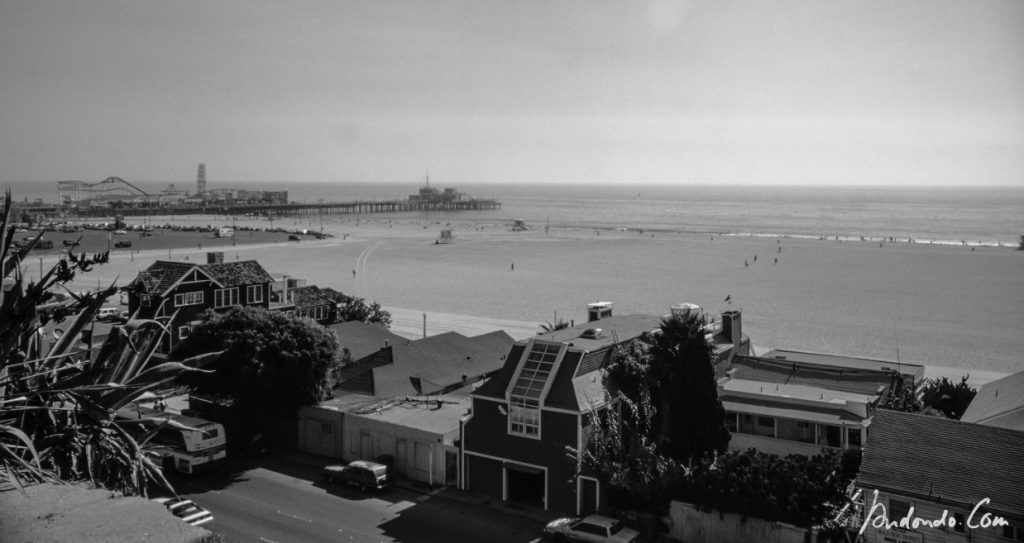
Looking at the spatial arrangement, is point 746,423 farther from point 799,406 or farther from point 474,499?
point 474,499

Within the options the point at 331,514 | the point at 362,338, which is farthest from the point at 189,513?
the point at 362,338

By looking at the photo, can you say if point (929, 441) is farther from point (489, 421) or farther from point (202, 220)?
point (202, 220)

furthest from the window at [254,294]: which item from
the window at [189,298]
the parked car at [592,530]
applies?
the parked car at [592,530]

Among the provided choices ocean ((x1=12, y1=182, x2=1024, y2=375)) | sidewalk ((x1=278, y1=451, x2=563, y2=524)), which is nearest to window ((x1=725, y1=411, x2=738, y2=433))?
sidewalk ((x1=278, y1=451, x2=563, y2=524))

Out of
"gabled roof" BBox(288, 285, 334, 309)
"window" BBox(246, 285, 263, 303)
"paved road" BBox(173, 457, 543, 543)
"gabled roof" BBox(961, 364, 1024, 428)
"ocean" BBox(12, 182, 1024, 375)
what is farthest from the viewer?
"ocean" BBox(12, 182, 1024, 375)

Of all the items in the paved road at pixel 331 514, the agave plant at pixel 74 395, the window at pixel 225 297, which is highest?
the agave plant at pixel 74 395

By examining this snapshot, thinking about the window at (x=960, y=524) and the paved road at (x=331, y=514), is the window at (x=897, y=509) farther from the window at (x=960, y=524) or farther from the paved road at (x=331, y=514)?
the paved road at (x=331, y=514)

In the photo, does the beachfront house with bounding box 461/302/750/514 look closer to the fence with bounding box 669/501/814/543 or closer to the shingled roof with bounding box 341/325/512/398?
the fence with bounding box 669/501/814/543

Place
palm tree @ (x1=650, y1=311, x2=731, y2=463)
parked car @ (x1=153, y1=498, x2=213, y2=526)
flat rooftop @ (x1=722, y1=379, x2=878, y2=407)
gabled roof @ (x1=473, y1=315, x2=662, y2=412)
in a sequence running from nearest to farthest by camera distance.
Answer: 1. parked car @ (x1=153, y1=498, x2=213, y2=526)
2. palm tree @ (x1=650, y1=311, x2=731, y2=463)
3. gabled roof @ (x1=473, y1=315, x2=662, y2=412)
4. flat rooftop @ (x1=722, y1=379, x2=878, y2=407)
